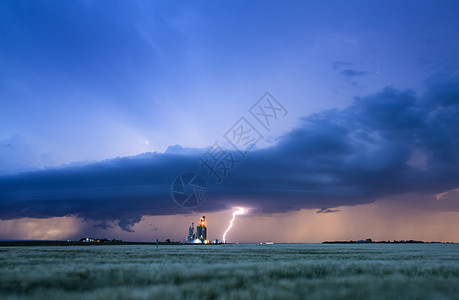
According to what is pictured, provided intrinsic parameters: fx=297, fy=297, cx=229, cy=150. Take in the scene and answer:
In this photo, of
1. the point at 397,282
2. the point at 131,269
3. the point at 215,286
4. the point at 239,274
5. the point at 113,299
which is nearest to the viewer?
the point at 113,299

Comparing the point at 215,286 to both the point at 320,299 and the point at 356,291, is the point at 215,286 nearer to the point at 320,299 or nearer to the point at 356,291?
the point at 320,299

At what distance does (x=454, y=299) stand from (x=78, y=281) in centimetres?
1488

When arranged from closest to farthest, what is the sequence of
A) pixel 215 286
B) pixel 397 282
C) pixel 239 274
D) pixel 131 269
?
pixel 215 286, pixel 397 282, pixel 239 274, pixel 131 269

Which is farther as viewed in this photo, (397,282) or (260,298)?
(397,282)

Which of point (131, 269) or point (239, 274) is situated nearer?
point (239, 274)

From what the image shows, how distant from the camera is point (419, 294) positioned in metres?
10.6

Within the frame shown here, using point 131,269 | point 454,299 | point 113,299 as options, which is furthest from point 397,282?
point 131,269

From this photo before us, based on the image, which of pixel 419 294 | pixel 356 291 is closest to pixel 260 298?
pixel 356 291

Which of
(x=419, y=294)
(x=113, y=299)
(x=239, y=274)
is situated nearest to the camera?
(x=113, y=299)

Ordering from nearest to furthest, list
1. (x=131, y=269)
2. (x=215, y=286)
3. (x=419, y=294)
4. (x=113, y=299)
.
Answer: (x=113, y=299) → (x=419, y=294) → (x=215, y=286) → (x=131, y=269)

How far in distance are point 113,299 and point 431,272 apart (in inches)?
703

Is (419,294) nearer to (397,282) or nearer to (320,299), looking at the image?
(397,282)

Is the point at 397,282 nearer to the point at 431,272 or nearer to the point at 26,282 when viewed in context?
the point at 431,272

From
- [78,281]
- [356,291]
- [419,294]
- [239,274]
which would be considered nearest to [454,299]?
[419,294]
